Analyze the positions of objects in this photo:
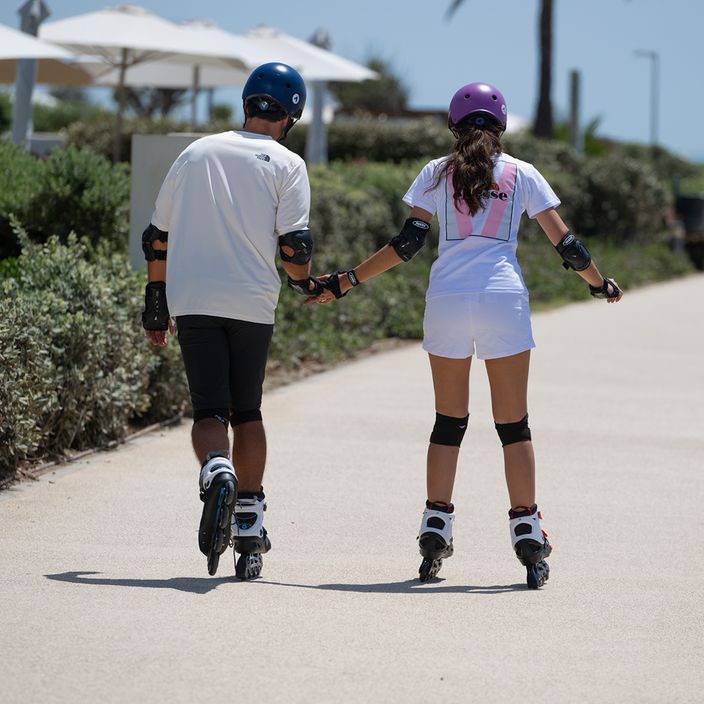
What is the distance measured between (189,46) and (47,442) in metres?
10.7

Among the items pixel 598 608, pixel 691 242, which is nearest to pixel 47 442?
pixel 598 608

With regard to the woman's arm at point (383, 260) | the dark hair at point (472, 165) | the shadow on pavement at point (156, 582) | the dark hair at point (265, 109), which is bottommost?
the shadow on pavement at point (156, 582)

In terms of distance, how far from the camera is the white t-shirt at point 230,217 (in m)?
5.03

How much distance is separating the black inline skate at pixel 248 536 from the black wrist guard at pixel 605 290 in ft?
5.00

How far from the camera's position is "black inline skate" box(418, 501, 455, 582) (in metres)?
5.16

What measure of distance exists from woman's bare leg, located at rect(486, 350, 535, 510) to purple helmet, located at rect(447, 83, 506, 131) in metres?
0.89

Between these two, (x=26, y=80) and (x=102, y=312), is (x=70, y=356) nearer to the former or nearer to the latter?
(x=102, y=312)

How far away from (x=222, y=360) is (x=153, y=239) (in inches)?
21.0

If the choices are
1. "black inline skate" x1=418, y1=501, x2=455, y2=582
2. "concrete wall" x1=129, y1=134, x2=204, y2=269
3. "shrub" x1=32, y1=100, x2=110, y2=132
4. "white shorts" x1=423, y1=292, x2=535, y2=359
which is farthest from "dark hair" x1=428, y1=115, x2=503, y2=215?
"shrub" x1=32, y1=100, x2=110, y2=132

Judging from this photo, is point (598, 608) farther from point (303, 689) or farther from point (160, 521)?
point (160, 521)

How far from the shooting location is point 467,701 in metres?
3.82

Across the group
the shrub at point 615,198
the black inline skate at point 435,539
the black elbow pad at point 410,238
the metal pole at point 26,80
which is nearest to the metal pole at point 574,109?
the shrub at point 615,198

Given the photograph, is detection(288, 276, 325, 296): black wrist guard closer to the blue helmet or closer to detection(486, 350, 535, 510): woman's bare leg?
the blue helmet

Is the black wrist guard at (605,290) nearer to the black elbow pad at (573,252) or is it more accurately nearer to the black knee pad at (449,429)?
the black elbow pad at (573,252)
